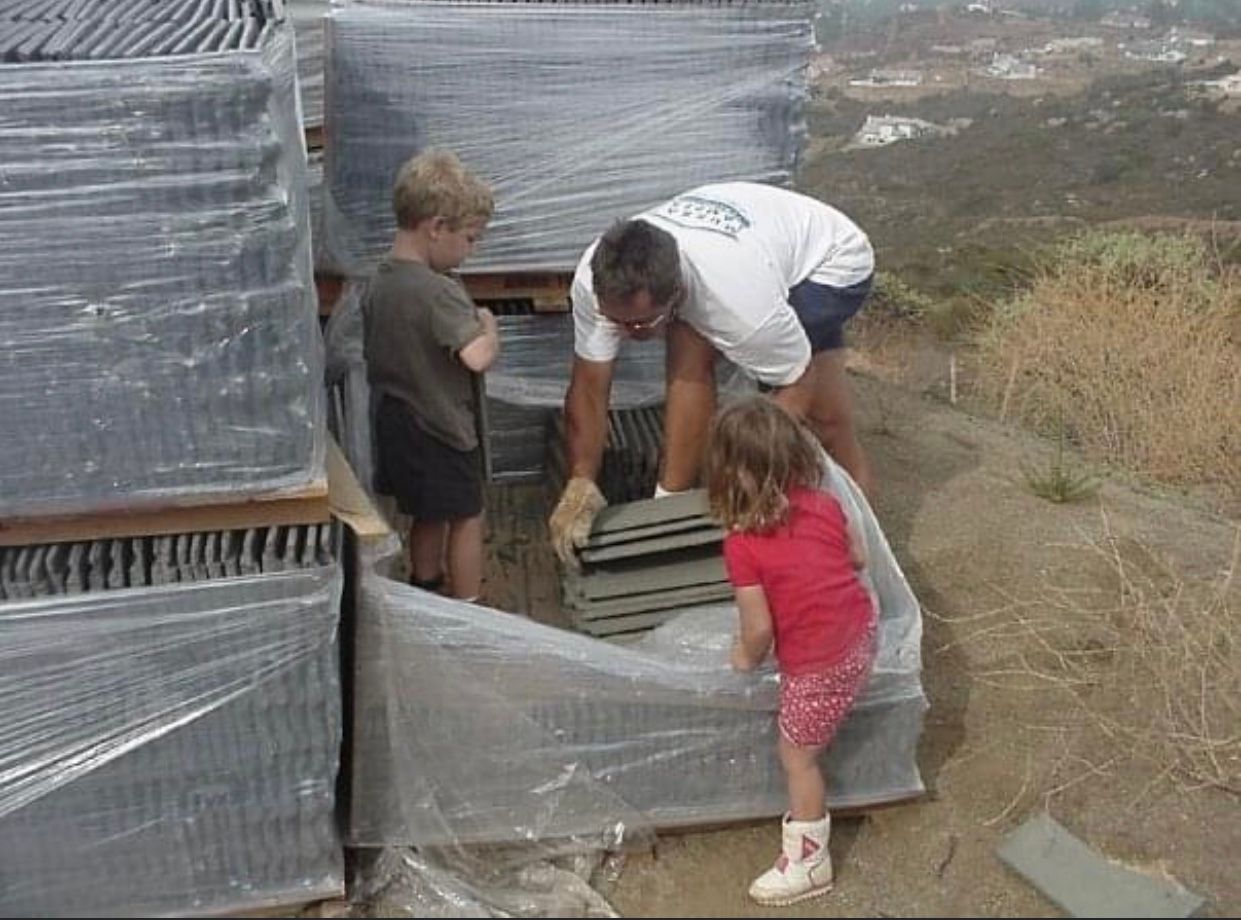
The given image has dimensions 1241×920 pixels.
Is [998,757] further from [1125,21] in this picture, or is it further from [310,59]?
[1125,21]

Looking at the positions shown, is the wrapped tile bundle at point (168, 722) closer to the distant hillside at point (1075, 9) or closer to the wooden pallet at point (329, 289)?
the wooden pallet at point (329, 289)

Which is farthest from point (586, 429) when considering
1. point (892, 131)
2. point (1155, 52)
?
point (1155, 52)

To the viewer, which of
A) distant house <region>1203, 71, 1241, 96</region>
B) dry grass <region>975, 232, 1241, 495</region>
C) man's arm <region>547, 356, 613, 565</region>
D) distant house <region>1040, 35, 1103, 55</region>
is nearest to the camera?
man's arm <region>547, 356, 613, 565</region>

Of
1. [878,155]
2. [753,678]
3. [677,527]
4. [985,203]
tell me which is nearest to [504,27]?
[677,527]

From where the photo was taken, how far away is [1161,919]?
1312 millimetres

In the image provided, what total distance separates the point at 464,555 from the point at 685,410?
611 mm

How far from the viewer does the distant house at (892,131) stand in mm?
36219

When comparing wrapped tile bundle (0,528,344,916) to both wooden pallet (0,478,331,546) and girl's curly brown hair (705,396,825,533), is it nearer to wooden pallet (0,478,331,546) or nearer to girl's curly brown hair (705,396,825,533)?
wooden pallet (0,478,331,546)

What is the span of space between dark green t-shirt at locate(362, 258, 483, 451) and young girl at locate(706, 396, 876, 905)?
63 cm

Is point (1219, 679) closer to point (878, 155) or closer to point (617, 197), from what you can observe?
point (617, 197)

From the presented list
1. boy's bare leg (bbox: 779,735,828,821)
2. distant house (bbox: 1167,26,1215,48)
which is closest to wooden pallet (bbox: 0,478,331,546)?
boy's bare leg (bbox: 779,735,828,821)

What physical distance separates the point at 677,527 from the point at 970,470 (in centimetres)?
227

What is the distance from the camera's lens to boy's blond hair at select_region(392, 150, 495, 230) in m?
2.85

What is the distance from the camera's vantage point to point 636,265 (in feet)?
9.18
